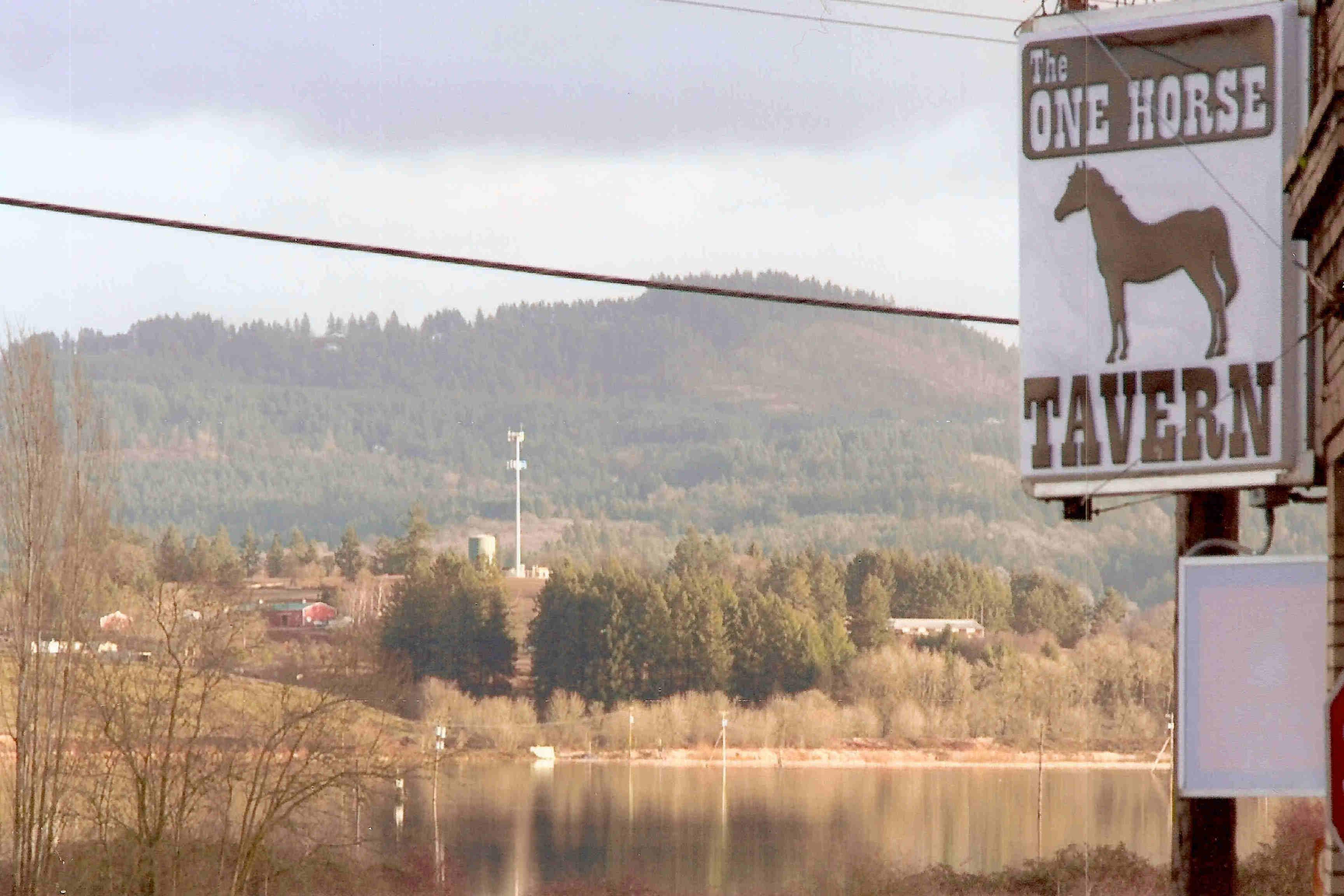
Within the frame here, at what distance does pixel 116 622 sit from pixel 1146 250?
41.8 metres

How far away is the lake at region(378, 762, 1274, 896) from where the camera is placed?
267 feet

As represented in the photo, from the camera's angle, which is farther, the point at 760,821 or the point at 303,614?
the point at 303,614

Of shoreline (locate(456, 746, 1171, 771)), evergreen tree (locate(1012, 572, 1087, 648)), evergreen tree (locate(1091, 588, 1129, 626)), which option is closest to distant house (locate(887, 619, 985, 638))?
evergreen tree (locate(1012, 572, 1087, 648))

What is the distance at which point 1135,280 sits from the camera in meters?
16.3

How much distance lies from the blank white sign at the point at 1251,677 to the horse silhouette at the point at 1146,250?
215 centimetres

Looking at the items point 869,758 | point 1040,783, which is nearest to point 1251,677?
point 1040,783

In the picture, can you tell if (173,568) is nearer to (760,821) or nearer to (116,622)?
(116,622)

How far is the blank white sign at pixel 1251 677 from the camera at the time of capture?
1428 centimetres

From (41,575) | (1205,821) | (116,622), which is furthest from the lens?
(116,622)

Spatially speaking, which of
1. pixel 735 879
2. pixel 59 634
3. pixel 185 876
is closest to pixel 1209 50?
pixel 185 876

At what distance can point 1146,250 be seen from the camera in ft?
53.2

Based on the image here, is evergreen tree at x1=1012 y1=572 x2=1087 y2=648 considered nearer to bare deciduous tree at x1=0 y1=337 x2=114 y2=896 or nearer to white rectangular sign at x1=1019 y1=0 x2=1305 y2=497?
bare deciduous tree at x1=0 y1=337 x2=114 y2=896

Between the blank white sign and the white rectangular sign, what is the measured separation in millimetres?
902

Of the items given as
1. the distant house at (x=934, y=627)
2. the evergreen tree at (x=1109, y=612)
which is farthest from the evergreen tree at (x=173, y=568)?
the evergreen tree at (x=1109, y=612)
